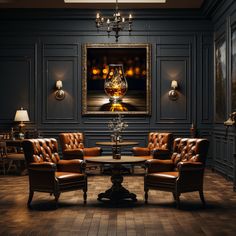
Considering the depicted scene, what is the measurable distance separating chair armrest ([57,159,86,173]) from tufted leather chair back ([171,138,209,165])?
122 centimetres

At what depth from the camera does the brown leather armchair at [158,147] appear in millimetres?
8234

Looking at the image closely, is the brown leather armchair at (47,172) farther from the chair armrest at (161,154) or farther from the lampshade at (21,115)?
the lampshade at (21,115)

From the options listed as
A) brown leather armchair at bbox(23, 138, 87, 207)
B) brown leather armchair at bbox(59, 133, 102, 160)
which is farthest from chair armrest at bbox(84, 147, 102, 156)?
brown leather armchair at bbox(23, 138, 87, 207)

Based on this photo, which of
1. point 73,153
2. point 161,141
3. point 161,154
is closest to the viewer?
Result: point 161,154

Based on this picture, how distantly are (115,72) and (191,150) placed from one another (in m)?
4.21

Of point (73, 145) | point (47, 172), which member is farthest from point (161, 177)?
point (73, 145)

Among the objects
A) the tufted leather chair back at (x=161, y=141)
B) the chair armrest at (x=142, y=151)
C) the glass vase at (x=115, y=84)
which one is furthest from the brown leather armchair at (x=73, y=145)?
the glass vase at (x=115, y=84)

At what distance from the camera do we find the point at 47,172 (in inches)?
230

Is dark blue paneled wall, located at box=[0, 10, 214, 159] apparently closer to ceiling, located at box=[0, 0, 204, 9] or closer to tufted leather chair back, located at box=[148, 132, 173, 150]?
ceiling, located at box=[0, 0, 204, 9]

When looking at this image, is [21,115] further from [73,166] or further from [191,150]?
[191,150]

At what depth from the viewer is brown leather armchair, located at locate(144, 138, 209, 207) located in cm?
585

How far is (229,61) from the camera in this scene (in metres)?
8.38

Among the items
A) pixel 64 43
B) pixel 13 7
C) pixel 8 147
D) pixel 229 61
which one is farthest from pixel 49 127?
pixel 229 61

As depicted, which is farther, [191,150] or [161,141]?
[161,141]
